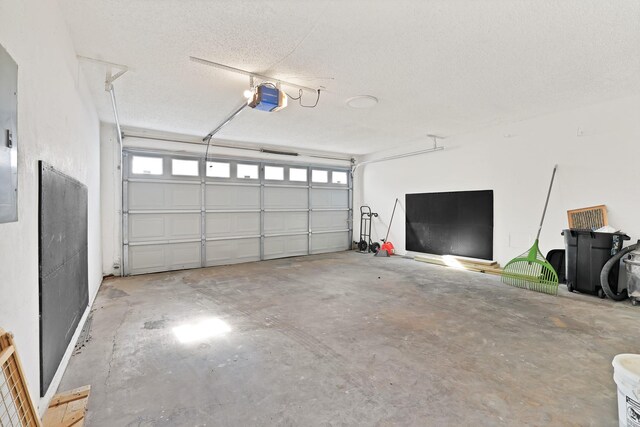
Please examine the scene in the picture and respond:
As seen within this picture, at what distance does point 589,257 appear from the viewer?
12.5ft

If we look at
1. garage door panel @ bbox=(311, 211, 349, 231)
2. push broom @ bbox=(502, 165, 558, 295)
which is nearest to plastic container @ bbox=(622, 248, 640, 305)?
push broom @ bbox=(502, 165, 558, 295)

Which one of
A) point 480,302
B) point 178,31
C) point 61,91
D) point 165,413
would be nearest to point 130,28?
point 178,31

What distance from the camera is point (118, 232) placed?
201 inches

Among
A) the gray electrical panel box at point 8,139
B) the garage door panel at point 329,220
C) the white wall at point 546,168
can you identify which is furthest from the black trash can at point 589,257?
the gray electrical panel box at point 8,139

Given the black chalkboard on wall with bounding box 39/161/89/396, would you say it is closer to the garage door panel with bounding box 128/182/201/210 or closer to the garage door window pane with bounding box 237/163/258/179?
the garage door panel with bounding box 128/182/201/210

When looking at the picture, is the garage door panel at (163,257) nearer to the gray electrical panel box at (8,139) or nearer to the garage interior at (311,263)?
the garage interior at (311,263)

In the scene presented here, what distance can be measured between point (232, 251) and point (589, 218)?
6.20m

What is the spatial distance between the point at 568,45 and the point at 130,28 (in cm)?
370

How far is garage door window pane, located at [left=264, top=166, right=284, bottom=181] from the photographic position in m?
6.75

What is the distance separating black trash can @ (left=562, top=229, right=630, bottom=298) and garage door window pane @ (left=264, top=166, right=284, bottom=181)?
17.7 feet

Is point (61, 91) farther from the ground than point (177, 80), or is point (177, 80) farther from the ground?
point (177, 80)

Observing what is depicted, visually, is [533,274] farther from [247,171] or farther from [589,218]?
[247,171]

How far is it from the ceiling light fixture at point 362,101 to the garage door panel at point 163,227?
3822 mm

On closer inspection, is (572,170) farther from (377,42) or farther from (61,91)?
(61,91)
